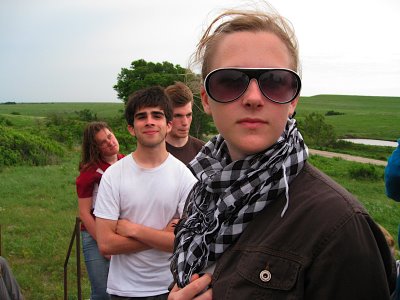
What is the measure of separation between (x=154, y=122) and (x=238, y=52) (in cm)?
153

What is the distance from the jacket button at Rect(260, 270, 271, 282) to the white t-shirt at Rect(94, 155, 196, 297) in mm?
1464

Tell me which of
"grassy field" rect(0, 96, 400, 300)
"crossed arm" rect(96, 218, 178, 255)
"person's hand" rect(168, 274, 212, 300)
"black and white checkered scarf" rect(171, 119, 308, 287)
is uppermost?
"black and white checkered scarf" rect(171, 119, 308, 287)

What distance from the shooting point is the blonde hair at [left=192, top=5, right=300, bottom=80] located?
130 cm

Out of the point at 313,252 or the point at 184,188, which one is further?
the point at 184,188

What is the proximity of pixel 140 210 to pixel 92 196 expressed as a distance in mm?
1057

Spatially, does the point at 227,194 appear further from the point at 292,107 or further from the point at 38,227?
the point at 38,227

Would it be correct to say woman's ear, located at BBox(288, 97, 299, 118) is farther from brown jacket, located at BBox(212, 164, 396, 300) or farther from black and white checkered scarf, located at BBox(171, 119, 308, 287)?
brown jacket, located at BBox(212, 164, 396, 300)

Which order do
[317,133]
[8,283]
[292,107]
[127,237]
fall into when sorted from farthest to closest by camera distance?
[317,133] → [8,283] → [127,237] → [292,107]

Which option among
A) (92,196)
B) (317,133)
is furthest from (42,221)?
(317,133)

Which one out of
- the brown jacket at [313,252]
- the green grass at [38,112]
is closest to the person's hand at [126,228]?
the brown jacket at [313,252]

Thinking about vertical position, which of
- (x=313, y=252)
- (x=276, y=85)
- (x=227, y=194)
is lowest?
(x=313, y=252)

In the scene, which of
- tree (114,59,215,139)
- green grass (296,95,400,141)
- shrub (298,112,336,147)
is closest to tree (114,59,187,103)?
tree (114,59,215,139)

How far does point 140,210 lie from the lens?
8.34 ft

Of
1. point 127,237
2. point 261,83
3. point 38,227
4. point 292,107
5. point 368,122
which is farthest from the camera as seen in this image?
point 368,122
